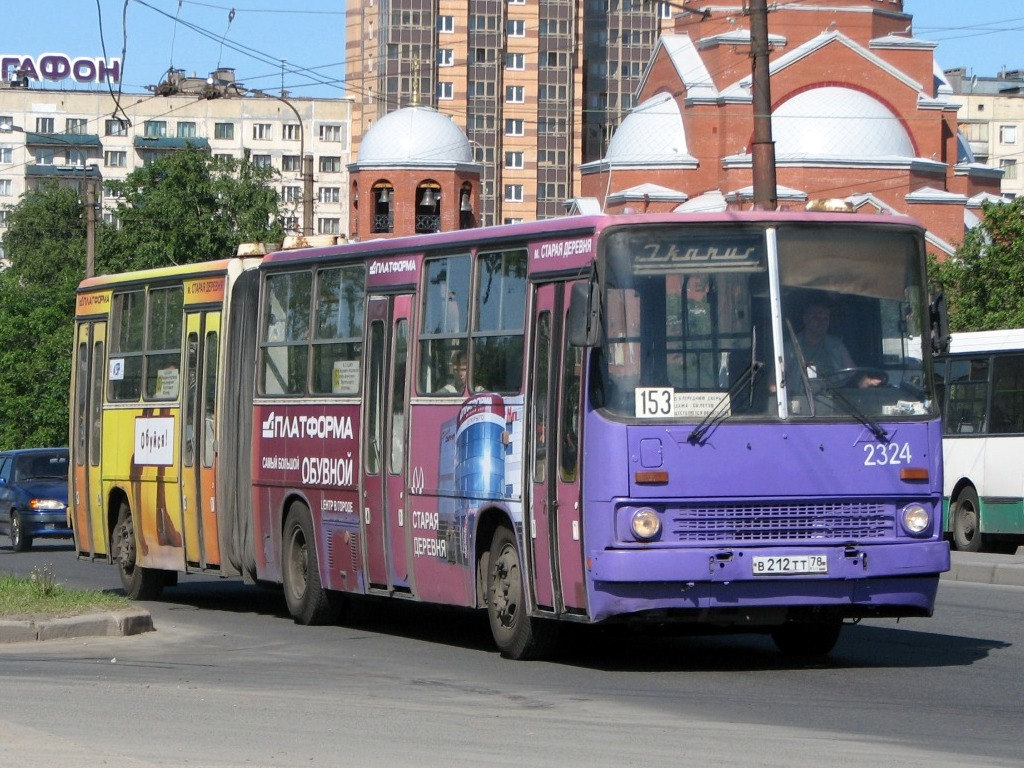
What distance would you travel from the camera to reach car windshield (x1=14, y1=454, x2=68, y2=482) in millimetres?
31500

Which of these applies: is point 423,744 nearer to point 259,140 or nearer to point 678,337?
point 678,337

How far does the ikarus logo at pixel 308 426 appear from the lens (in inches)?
582

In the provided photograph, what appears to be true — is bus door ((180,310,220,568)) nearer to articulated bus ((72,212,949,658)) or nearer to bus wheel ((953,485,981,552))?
articulated bus ((72,212,949,658))

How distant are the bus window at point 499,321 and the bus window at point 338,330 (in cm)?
189

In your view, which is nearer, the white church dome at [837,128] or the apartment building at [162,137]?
the white church dome at [837,128]

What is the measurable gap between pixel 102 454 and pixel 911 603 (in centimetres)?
984

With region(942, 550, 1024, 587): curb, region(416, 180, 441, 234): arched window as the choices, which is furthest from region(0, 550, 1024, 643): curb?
region(416, 180, 441, 234): arched window

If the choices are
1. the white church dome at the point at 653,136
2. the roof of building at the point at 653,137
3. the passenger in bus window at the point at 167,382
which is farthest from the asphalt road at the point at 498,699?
the white church dome at the point at 653,136

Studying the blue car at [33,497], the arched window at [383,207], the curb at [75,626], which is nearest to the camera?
the curb at [75,626]

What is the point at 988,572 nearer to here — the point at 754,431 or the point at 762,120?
the point at 762,120

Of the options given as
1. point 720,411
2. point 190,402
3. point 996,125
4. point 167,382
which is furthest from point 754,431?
point 996,125

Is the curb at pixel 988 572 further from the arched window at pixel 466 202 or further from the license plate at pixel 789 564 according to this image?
the arched window at pixel 466 202

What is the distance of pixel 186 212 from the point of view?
260 feet

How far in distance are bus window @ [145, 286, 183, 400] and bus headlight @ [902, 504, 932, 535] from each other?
806cm
